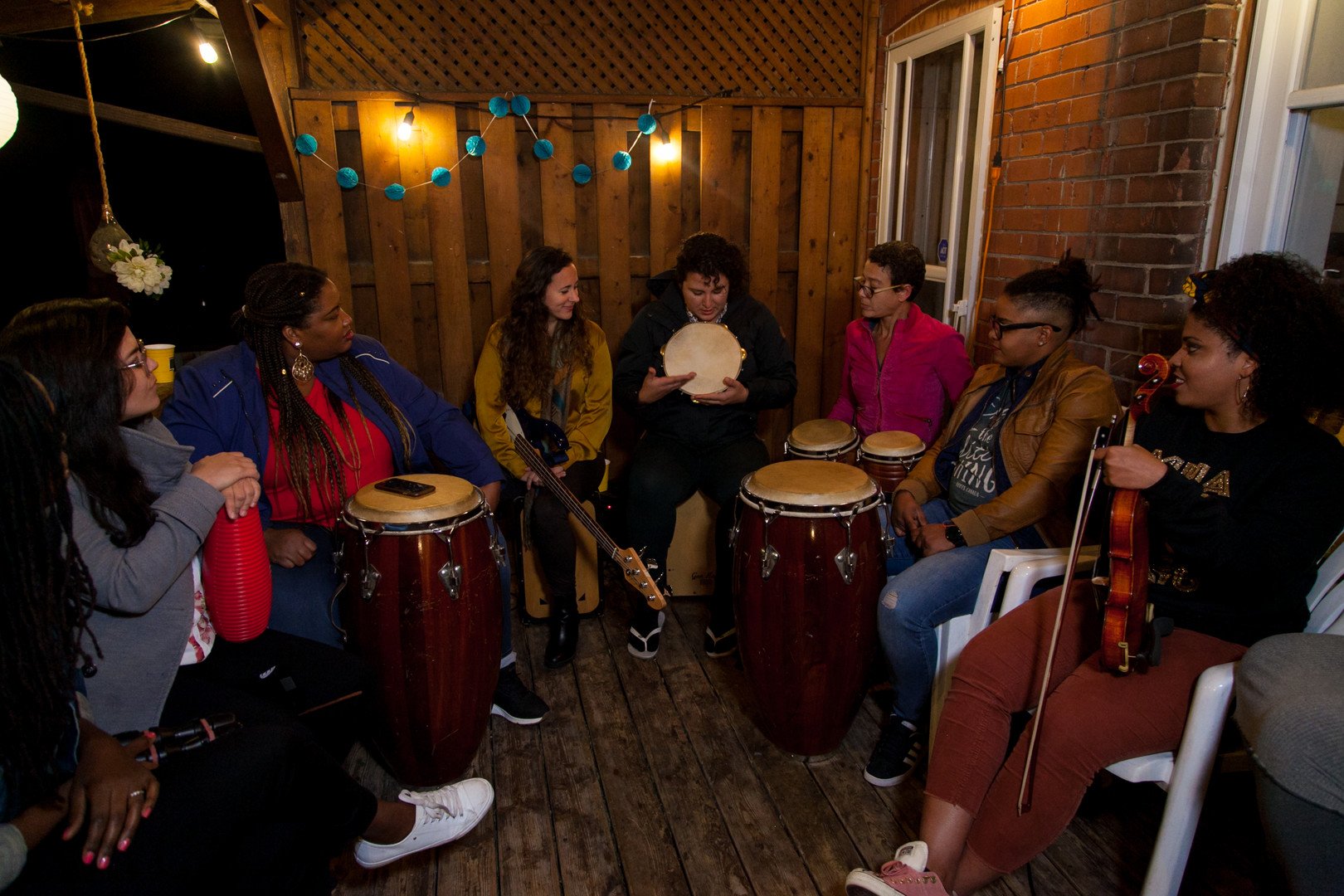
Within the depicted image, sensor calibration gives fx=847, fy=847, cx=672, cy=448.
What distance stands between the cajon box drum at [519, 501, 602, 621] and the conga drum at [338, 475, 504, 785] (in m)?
0.83

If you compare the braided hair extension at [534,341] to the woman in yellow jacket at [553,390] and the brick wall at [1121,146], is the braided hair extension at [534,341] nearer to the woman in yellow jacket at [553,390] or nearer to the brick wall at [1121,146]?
the woman in yellow jacket at [553,390]

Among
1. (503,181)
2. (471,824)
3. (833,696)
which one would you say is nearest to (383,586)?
(471,824)

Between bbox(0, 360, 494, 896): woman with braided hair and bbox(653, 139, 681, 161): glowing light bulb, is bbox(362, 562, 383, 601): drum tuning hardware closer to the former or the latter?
bbox(0, 360, 494, 896): woman with braided hair

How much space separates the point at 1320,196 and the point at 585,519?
7.26 ft

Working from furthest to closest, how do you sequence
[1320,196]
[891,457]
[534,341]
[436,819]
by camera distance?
[534,341], [891,457], [1320,196], [436,819]

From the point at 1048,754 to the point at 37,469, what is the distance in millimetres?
1876

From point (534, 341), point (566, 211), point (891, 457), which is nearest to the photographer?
point (891, 457)

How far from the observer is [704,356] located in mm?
3092

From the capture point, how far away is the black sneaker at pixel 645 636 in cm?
297

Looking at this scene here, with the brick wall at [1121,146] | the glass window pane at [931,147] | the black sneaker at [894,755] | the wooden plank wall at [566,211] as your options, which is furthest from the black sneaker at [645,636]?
the glass window pane at [931,147]

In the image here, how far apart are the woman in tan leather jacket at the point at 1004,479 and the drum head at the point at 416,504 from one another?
1.12 metres

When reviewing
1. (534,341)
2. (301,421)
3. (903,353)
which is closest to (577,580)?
(534,341)

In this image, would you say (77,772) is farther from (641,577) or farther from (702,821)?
(641,577)

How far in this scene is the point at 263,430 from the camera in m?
2.35
